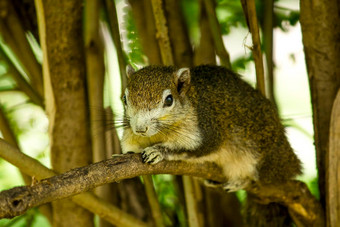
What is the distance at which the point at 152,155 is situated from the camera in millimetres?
1875

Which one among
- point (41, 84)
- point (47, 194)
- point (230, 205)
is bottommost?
point (230, 205)

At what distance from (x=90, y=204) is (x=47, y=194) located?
76 centimetres

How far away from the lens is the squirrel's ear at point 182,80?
215 cm

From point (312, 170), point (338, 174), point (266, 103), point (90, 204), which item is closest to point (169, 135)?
point (90, 204)

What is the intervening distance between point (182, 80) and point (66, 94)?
677 mm

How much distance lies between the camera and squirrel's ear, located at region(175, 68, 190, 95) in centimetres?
215

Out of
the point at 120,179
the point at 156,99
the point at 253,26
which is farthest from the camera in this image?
the point at 253,26

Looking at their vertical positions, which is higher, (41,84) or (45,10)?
(45,10)

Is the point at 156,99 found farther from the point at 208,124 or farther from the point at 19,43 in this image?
the point at 19,43

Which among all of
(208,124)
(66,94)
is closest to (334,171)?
(208,124)

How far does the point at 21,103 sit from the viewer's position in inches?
115

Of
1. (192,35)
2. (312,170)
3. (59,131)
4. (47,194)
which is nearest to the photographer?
(47,194)

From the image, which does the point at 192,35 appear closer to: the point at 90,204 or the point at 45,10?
the point at 45,10

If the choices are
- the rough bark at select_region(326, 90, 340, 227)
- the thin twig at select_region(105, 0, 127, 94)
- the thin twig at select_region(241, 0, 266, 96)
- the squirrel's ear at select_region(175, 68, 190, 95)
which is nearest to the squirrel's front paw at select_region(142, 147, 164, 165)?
the squirrel's ear at select_region(175, 68, 190, 95)
